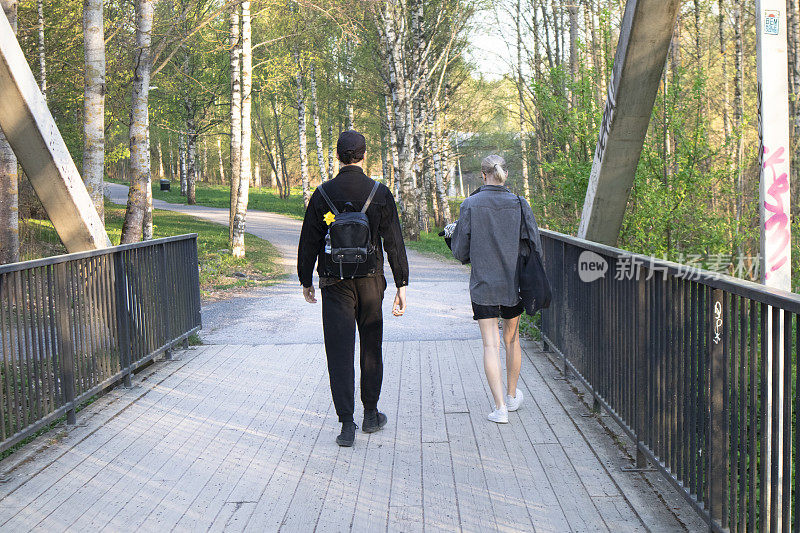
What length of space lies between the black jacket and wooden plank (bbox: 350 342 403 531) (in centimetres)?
110

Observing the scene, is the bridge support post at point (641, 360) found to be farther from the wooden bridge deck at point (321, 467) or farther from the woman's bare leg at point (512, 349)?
the woman's bare leg at point (512, 349)

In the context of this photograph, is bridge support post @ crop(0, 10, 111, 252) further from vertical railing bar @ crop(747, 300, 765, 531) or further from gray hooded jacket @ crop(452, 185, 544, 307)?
vertical railing bar @ crop(747, 300, 765, 531)

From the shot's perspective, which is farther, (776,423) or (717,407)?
(717,407)

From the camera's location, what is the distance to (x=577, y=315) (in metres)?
6.95

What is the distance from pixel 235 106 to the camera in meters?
21.0

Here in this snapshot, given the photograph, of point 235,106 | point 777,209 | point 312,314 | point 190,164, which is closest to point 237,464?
point 777,209

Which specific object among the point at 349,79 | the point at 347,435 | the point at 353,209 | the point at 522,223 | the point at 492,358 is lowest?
the point at 347,435

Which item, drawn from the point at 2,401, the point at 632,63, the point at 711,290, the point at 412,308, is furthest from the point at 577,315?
the point at 412,308

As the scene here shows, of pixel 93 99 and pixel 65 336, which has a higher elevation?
pixel 93 99

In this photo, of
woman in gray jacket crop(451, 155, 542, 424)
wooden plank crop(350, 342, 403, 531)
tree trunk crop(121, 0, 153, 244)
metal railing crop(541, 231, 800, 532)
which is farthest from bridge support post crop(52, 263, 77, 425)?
tree trunk crop(121, 0, 153, 244)

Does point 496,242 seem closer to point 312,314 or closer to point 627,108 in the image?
point 627,108

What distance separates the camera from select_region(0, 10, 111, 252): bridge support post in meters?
7.02

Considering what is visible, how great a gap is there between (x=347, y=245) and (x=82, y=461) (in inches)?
89.0

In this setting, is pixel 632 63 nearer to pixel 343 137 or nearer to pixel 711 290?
pixel 343 137
